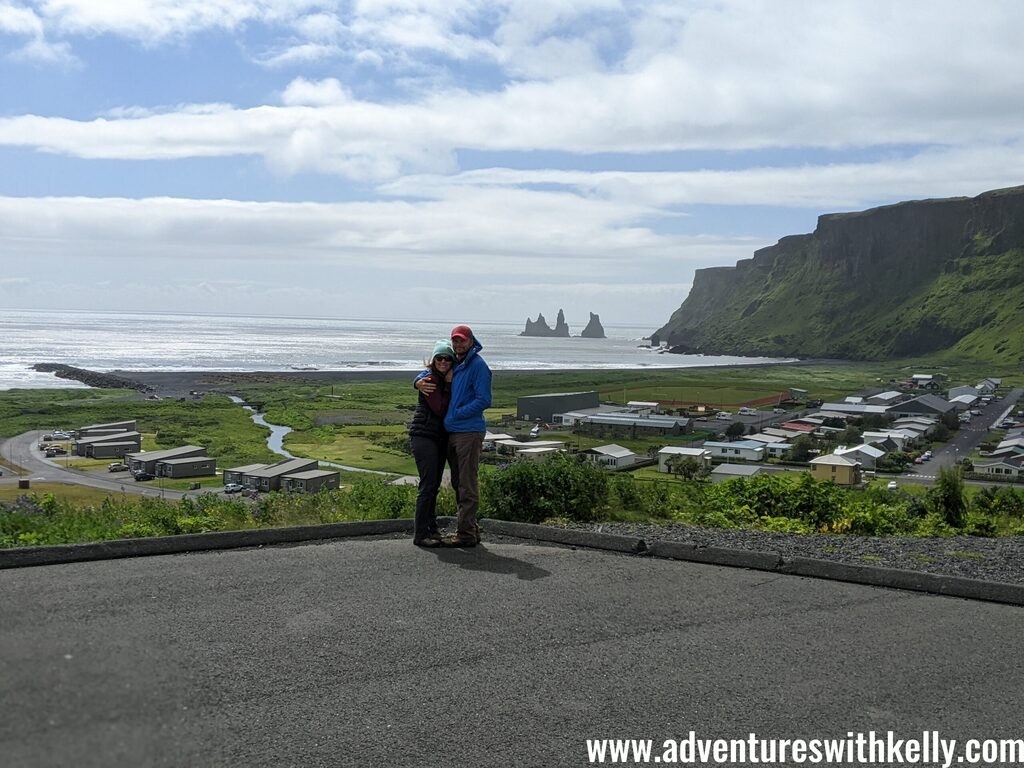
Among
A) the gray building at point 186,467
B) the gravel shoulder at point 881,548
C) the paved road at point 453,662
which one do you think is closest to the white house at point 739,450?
the gray building at point 186,467

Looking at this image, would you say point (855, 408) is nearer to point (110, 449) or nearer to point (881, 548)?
point (110, 449)

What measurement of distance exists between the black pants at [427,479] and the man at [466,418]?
0.15 meters

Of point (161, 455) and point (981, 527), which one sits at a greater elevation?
point (981, 527)

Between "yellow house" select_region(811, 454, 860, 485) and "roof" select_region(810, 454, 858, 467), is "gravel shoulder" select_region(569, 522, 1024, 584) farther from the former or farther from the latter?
"roof" select_region(810, 454, 858, 467)

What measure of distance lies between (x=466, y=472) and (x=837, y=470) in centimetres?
3884

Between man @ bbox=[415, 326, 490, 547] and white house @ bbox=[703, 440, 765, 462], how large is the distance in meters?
46.9

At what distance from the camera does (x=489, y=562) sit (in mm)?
7492

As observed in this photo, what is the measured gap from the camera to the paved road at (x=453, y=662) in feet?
13.6

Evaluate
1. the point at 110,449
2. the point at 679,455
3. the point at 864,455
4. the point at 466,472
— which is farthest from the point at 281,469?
the point at 864,455

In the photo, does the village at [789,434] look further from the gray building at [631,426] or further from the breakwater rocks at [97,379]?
the breakwater rocks at [97,379]

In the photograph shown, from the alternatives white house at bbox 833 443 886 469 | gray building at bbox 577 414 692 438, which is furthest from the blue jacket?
gray building at bbox 577 414 692 438

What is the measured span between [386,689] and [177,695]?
104cm

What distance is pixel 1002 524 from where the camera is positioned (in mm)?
12125

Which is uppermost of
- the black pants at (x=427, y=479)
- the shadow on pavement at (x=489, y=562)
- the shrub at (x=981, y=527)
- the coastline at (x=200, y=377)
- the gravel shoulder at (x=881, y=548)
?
the black pants at (x=427, y=479)
